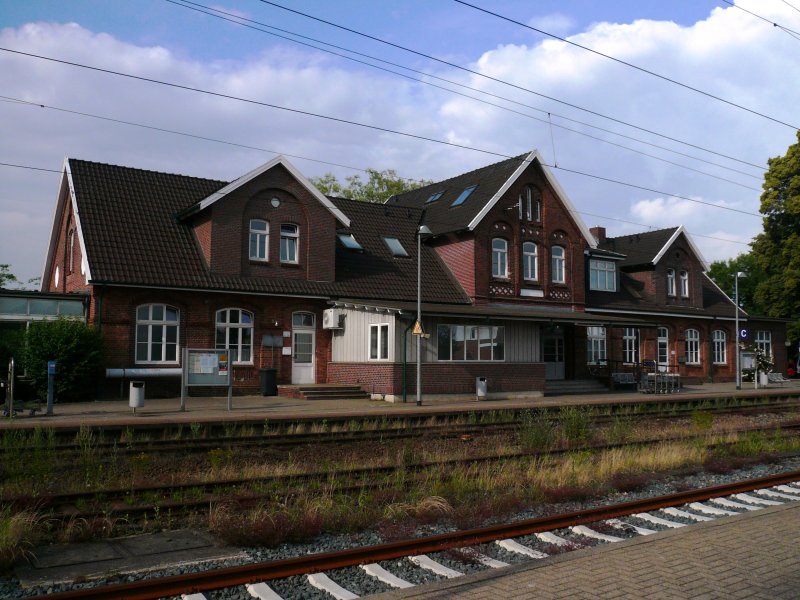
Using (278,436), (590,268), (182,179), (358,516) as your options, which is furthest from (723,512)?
(590,268)

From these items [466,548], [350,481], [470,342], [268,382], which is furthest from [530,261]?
[466,548]

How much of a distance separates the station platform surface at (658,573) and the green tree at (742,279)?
61122 mm

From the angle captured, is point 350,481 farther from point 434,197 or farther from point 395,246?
point 434,197

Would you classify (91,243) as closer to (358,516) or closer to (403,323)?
(403,323)

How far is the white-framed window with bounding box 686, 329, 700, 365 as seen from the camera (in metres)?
39.2

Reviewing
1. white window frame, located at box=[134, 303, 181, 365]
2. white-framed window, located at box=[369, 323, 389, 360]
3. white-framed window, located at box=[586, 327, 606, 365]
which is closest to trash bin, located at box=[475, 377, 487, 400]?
white-framed window, located at box=[369, 323, 389, 360]

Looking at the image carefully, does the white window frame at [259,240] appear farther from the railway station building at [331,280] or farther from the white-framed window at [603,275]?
the white-framed window at [603,275]

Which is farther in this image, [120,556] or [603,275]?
[603,275]

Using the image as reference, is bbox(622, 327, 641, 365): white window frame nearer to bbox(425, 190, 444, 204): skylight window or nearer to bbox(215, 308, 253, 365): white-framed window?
bbox(425, 190, 444, 204): skylight window

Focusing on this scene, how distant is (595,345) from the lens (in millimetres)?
34469

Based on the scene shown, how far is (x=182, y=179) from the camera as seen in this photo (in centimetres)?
2864

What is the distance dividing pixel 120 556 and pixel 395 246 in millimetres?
24841

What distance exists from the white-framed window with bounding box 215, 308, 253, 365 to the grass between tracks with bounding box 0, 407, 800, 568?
34.9 ft

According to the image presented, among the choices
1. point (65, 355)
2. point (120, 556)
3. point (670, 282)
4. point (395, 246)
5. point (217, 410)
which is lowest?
point (120, 556)
